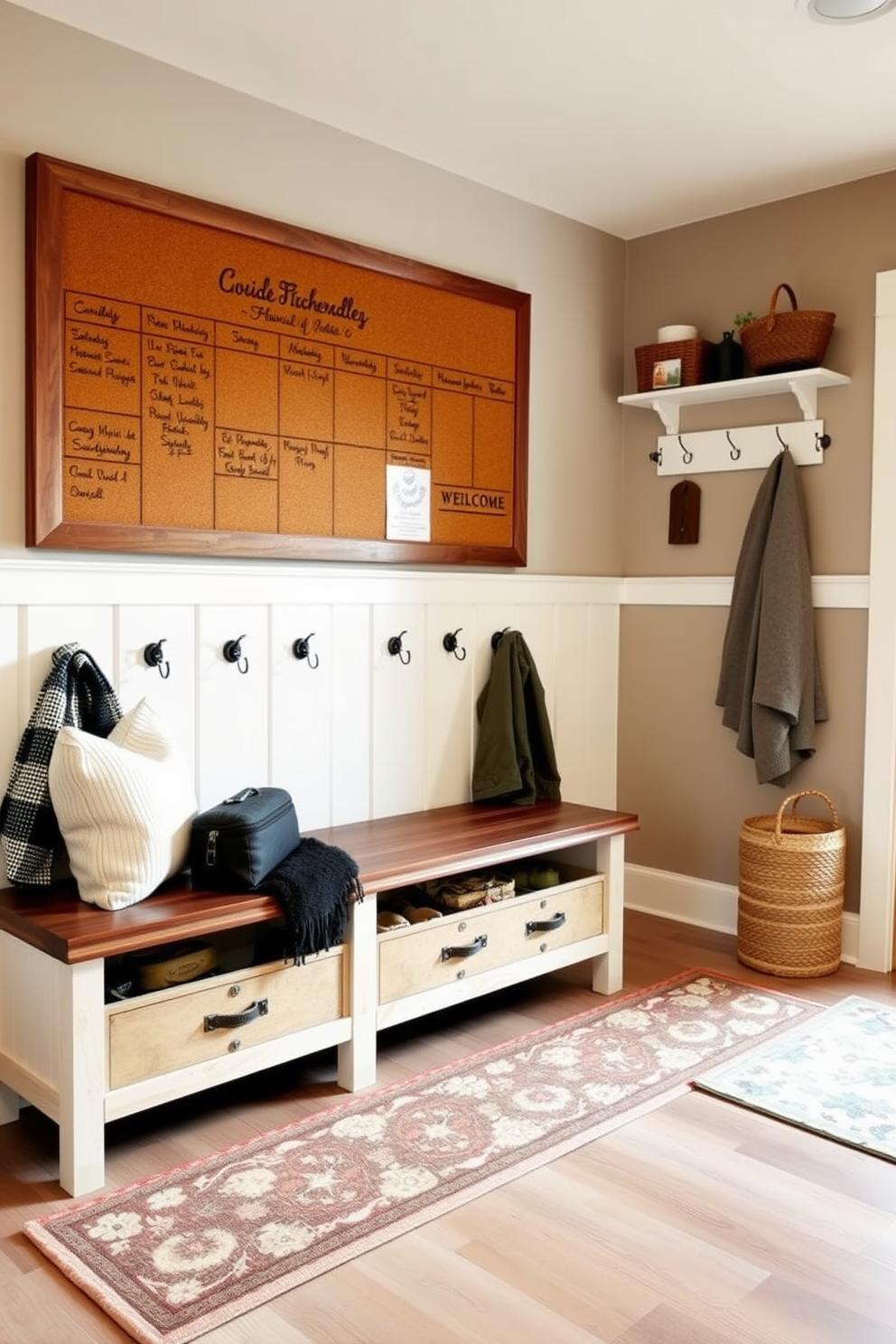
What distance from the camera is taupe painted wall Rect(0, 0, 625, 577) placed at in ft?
8.26

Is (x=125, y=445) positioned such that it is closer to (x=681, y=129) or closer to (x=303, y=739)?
(x=303, y=739)

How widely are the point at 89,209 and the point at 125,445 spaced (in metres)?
0.52

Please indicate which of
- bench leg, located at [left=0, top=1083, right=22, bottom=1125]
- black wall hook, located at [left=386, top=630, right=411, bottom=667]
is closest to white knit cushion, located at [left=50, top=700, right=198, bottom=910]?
bench leg, located at [left=0, top=1083, right=22, bottom=1125]

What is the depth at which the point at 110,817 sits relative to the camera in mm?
2316

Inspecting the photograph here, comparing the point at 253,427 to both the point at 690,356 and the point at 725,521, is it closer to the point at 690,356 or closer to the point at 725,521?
the point at 690,356

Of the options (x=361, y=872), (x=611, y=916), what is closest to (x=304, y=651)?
(x=361, y=872)

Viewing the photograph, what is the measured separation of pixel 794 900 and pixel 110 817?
2.01m

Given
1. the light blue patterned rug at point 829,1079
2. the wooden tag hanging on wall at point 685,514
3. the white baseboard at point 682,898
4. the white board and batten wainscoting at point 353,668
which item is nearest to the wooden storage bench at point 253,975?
the white board and batten wainscoting at point 353,668

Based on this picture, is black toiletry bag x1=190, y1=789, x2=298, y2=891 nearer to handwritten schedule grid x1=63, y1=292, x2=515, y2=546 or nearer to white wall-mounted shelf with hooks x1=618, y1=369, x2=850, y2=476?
handwritten schedule grid x1=63, y1=292, x2=515, y2=546

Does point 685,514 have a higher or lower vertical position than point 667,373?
lower

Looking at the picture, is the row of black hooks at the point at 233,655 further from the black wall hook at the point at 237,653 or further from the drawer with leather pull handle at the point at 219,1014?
the drawer with leather pull handle at the point at 219,1014

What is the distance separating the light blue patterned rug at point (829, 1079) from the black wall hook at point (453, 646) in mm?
1364

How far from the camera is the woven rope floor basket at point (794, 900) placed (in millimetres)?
3389

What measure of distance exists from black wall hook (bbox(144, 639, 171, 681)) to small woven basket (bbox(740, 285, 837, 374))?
6.57ft
